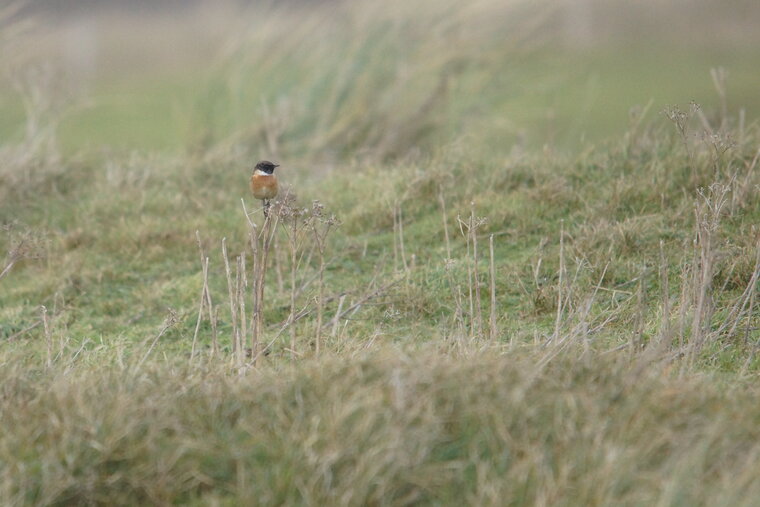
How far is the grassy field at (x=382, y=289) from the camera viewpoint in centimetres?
216

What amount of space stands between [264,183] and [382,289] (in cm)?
53

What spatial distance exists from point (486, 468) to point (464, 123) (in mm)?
4274

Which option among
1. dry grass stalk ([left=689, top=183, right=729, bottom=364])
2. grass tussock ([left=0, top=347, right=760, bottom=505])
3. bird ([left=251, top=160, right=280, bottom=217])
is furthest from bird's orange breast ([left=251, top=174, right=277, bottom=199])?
dry grass stalk ([left=689, top=183, right=729, bottom=364])

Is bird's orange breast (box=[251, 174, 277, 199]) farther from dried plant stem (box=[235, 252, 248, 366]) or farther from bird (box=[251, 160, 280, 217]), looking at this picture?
dried plant stem (box=[235, 252, 248, 366])

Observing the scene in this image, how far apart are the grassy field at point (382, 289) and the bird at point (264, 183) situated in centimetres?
26

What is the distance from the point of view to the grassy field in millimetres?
2162

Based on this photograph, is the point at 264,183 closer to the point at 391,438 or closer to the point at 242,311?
the point at 242,311

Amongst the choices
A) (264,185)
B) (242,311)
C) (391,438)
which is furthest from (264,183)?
(391,438)

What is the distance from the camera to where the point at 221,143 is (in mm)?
6242

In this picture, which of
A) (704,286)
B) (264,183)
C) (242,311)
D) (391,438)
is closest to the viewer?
(391,438)

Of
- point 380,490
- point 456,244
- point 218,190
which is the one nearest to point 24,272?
point 218,190

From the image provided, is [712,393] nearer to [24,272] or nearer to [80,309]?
[80,309]

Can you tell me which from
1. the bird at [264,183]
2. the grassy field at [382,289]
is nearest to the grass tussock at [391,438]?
the grassy field at [382,289]

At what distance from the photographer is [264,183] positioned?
10.1 feet
